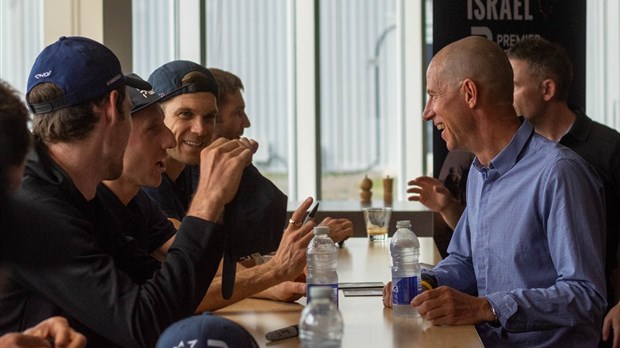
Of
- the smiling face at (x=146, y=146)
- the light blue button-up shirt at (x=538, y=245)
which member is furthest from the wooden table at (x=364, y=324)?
the smiling face at (x=146, y=146)

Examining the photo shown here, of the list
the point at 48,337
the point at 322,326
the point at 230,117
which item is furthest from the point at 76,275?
the point at 230,117

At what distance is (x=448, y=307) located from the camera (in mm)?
2441

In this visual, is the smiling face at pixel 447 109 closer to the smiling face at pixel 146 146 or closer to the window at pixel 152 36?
the smiling face at pixel 146 146

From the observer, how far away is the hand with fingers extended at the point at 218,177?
2254 millimetres

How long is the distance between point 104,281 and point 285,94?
18.3 feet

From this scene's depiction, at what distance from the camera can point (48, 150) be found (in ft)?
7.25

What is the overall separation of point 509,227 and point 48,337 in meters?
1.35

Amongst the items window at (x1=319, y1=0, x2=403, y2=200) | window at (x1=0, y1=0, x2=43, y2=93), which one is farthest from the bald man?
window at (x1=319, y1=0, x2=403, y2=200)

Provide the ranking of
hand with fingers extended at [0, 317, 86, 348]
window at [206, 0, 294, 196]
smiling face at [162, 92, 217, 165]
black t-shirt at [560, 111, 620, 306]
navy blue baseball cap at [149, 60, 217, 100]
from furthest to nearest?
window at [206, 0, 294, 196], black t-shirt at [560, 111, 620, 306], smiling face at [162, 92, 217, 165], navy blue baseball cap at [149, 60, 217, 100], hand with fingers extended at [0, 317, 86, 348]

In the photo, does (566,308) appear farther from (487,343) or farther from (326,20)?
(326,20)

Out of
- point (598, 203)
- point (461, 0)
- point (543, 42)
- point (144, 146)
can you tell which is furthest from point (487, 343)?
point (461, 0)

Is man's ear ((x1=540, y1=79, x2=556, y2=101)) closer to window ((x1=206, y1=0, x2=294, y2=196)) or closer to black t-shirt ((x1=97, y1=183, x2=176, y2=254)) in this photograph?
black t-shirt ((x1=97, y1=183, x2=176, y2=254))

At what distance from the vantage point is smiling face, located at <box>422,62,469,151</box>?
2.87m

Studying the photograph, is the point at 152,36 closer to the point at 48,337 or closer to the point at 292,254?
the point at 292,254
